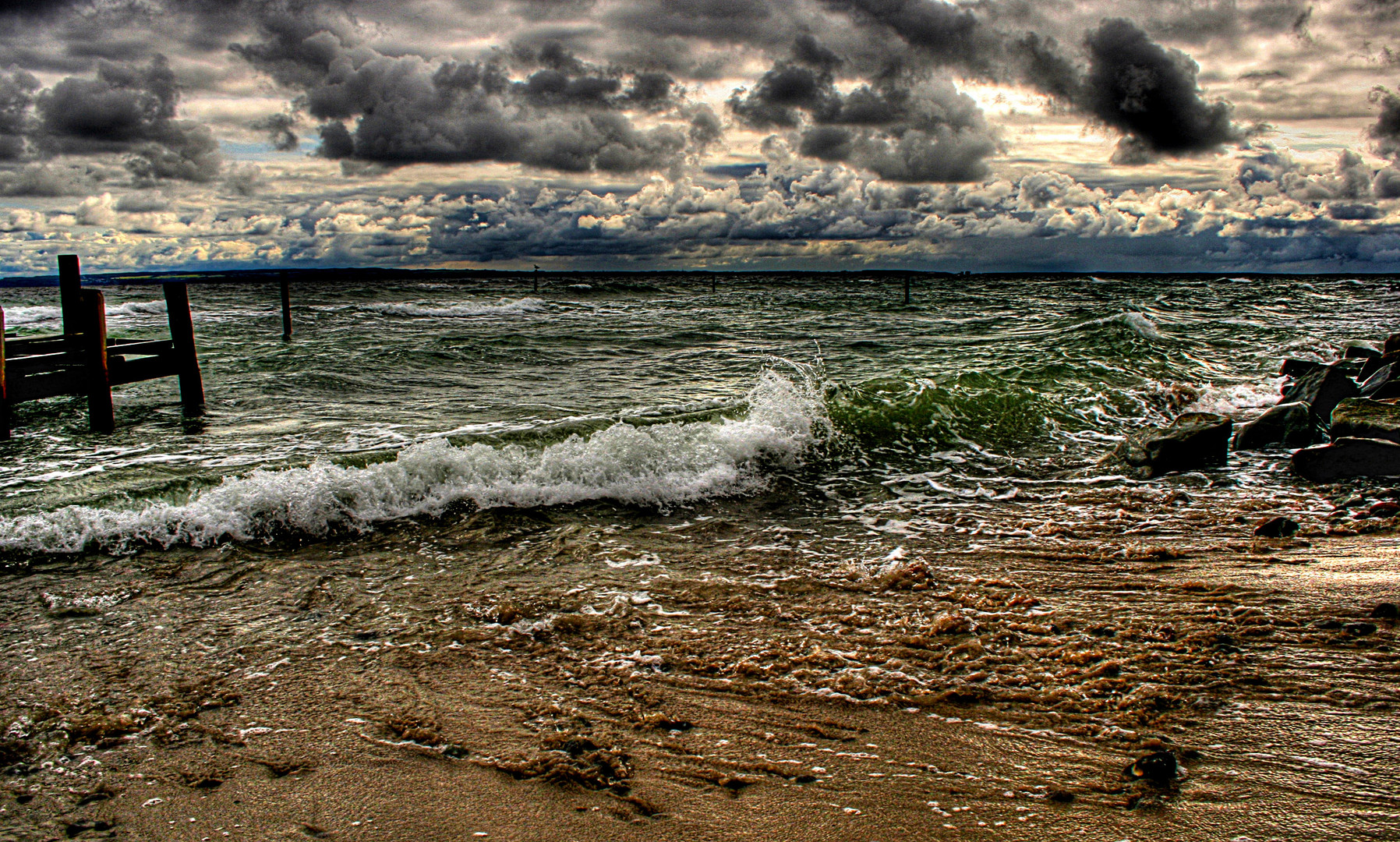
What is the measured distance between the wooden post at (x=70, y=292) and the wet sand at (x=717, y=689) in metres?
7.02

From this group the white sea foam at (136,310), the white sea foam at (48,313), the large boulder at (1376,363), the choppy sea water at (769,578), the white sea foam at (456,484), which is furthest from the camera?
the white sea foam at (136,310)

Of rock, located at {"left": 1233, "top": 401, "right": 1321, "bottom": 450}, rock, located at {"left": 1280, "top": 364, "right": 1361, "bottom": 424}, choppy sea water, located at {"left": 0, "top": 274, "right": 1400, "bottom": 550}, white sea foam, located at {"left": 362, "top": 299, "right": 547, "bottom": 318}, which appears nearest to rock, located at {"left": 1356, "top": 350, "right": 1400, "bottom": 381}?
choppy sea water, located at {"left": 0, "top": 274, "right": 1400, "bottom": 550}

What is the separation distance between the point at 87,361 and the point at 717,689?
34.8 feet

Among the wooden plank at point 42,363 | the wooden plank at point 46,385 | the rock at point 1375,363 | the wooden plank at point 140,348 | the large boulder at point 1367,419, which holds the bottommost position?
the large boulder at point 1367,419

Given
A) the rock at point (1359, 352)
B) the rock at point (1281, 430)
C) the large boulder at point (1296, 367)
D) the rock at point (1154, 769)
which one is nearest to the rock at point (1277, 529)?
the rock at point (1281, 430)

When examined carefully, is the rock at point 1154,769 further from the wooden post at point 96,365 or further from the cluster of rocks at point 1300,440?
the wooden post at point 96,365

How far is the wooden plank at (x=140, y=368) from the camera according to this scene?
34.9 ft

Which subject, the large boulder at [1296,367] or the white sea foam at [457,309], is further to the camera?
the white sea foam at [457,309]

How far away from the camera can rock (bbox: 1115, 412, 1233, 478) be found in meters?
7.48

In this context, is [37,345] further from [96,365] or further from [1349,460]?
[1349,460]

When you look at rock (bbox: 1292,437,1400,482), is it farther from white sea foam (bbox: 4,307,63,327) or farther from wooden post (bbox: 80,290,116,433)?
white sea foam (bbox: 4,307,63,327)

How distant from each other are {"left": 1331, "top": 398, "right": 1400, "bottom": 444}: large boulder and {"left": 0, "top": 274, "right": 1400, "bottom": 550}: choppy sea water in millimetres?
975

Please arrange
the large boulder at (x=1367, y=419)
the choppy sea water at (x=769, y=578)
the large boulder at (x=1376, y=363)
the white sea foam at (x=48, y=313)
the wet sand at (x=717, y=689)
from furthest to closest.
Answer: the white sea foam at (x=48, y=313), the large boulder at (x=1376, y=363), the large boulder at (x=1367, y=419), the choppy sea water at (x=769, y=578), the wet sand at (x=717, y=689)

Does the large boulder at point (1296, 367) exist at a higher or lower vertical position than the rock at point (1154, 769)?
higher
